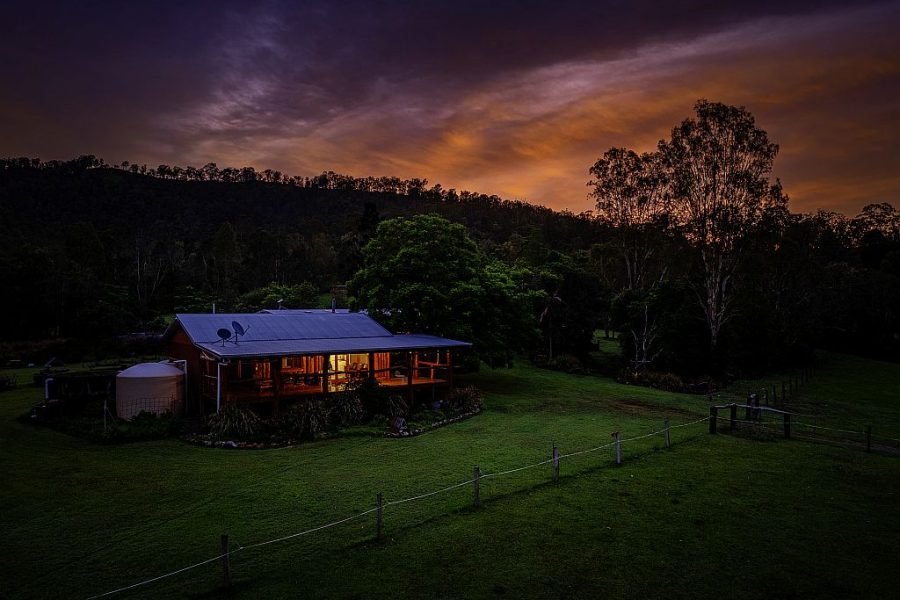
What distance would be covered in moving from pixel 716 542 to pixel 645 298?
2851cm

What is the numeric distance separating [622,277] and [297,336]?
51.9 m

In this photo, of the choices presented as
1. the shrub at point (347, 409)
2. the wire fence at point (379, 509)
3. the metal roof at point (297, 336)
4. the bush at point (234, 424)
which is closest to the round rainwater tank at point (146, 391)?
the metal roof at point (297, 336)

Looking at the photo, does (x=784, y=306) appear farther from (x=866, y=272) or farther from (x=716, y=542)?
(x=716, y=542)

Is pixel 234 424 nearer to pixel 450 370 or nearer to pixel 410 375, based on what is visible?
pixel 410 375

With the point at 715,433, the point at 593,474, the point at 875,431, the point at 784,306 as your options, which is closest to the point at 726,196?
the point at 784,306

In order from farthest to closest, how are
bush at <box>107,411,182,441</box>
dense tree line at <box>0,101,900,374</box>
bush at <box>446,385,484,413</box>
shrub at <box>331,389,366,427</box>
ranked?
dense tree line at <box>0,101,900,374</box>
bush at <box>446,385,484,413</box>
shrub at <box>331,389,366,427</box>
bush at <box>107,411,182,441</box>

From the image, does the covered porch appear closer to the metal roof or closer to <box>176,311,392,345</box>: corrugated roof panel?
the metal roof

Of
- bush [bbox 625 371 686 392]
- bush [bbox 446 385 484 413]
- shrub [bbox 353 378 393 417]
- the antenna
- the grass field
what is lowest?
bush [bbox 625 371 686 392]

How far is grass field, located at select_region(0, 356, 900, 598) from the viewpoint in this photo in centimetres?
817

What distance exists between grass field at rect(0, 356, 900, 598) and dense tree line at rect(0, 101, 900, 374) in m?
12.1

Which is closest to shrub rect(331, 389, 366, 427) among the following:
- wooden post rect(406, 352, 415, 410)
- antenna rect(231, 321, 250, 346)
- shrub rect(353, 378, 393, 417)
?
shrub rect(353, 378, 393, 417)

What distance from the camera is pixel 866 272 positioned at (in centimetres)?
5203

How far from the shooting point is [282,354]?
18.1 metres

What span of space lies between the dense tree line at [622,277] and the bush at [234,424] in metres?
10.5
